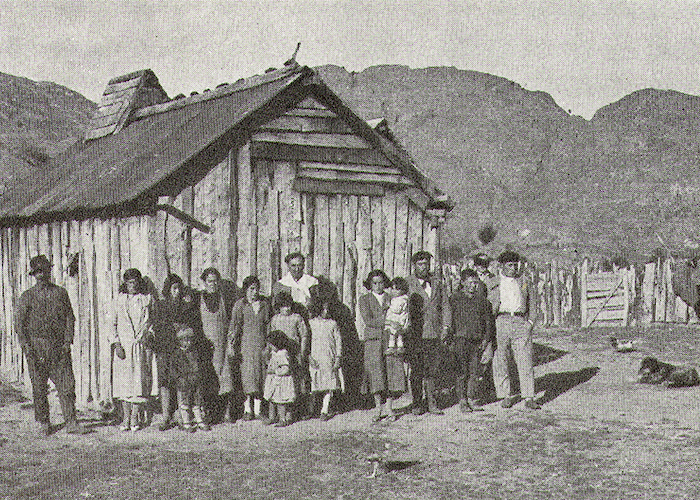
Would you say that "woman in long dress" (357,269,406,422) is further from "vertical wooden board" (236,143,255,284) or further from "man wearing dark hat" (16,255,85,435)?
"man wearing dark hat" (16,255,85,435)

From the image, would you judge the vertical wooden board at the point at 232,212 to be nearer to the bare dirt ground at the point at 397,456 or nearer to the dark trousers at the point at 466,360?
the bare dirt ground at the point at 397,456

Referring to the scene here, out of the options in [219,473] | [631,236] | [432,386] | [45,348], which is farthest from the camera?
[631,236]

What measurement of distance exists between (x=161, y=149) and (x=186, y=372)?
10.3ft

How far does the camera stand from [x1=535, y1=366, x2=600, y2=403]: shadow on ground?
1145 cm

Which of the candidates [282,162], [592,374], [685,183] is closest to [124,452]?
[282,162]

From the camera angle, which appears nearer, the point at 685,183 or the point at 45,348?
the point at 45,348

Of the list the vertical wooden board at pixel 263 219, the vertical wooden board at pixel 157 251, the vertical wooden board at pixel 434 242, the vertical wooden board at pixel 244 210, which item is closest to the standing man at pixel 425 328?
the vertical wooden board at pixel 434 242

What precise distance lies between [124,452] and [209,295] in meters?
2.04

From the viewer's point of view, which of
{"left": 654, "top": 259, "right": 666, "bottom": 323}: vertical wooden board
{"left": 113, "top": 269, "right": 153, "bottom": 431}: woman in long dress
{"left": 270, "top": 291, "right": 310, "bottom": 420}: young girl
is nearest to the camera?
{"left": 113, "top": 269, "right": 153, "bottom": 431}: woman in long dress

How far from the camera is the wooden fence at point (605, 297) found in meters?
20.2

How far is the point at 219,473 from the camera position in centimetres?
741

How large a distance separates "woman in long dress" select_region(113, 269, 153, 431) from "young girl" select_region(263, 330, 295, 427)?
4.38 feet

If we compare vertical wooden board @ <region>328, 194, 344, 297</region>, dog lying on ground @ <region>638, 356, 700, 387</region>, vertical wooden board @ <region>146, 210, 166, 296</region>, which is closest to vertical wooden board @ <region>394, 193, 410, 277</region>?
vertical wooden board @ <region>328, 194, 344, 297</region>

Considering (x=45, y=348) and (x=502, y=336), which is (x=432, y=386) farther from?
(x=45, y=348)
